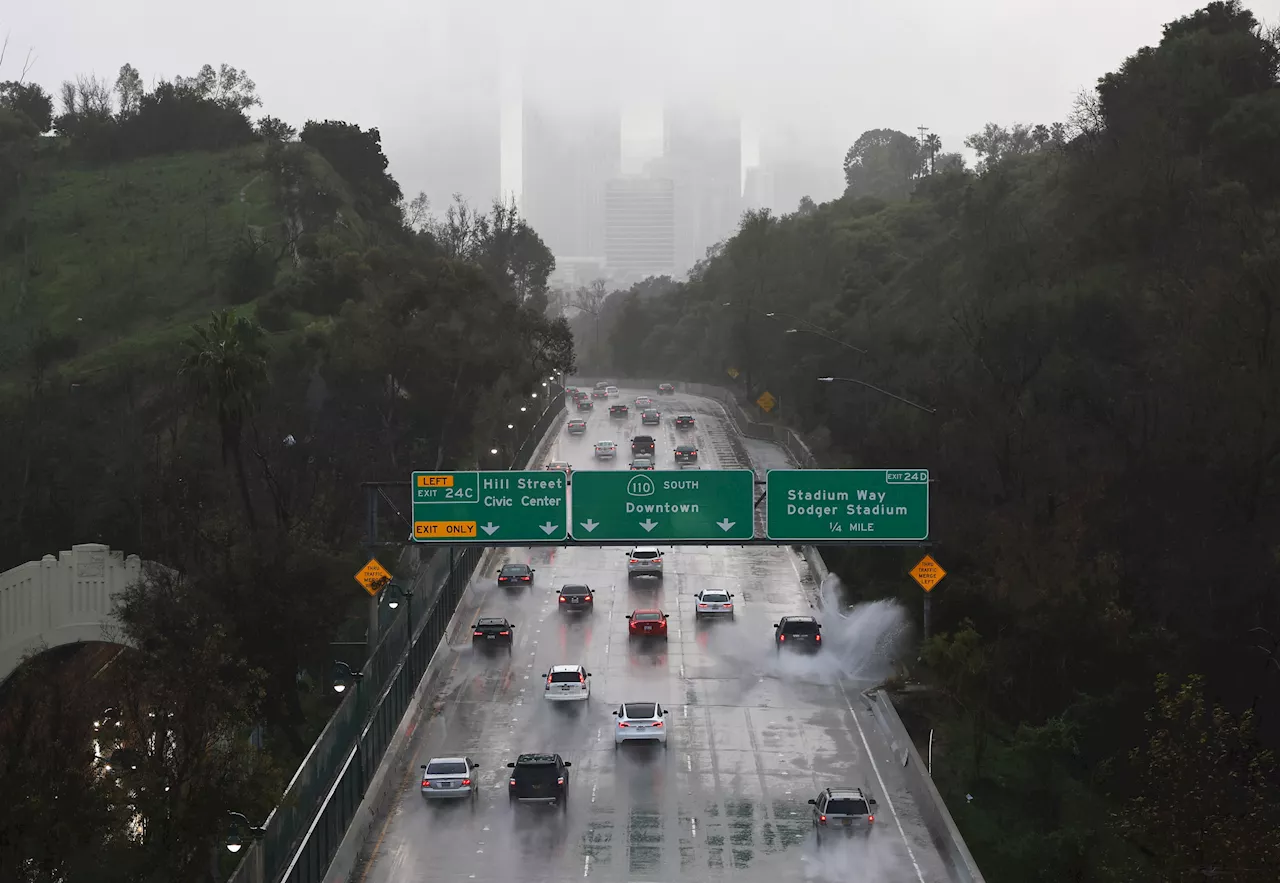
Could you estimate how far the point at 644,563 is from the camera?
6469 centimetres

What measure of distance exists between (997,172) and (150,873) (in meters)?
90.6

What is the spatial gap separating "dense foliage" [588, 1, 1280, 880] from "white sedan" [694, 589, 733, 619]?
5.48m

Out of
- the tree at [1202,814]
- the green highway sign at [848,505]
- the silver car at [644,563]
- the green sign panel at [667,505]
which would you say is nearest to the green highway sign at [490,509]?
the green sign panel at [667,505]

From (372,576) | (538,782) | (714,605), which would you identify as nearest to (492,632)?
(714,605)

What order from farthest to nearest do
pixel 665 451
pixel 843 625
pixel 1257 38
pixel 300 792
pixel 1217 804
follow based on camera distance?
pixel 665 451 → pixel 1257 38 → pixel 843 625 → pixel 300 792 → pixel 1217 804

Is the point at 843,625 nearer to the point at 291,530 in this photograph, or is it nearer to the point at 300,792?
the point at 291,530

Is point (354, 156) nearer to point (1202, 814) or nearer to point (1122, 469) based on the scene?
point (1122, 469)

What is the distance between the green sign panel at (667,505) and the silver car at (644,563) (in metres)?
22.9

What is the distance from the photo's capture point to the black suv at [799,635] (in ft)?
169

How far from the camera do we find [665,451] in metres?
99.4

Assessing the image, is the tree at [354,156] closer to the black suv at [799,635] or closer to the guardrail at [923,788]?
the guardrail at [923,788]

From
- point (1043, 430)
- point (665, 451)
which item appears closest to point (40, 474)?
point (665, 451)

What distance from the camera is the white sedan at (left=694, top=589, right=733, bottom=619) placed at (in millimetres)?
56656

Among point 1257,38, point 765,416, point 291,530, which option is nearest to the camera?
point 291,530
